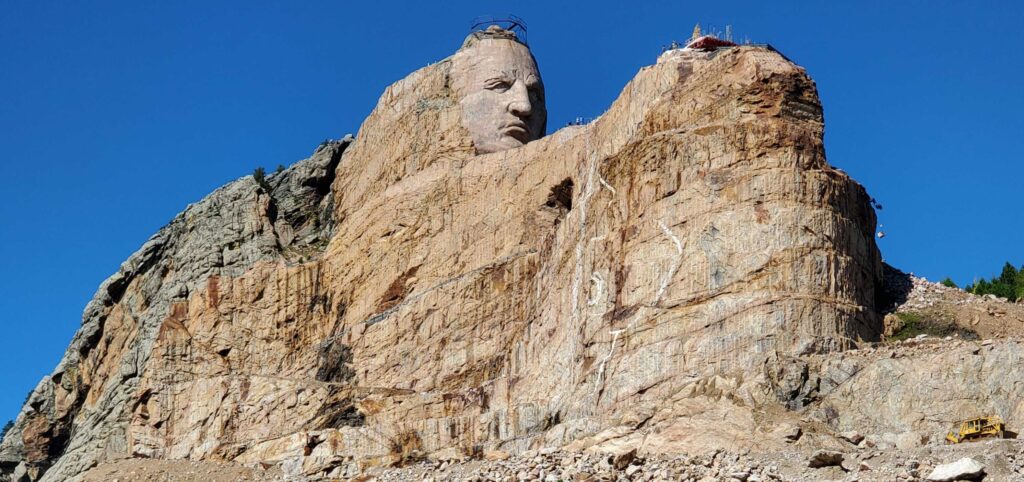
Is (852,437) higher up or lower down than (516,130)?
lower down

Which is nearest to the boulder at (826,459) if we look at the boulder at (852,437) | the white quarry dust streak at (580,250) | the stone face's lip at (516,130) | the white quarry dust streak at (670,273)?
the boulder at (852,437)

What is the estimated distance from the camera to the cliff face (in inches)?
2035

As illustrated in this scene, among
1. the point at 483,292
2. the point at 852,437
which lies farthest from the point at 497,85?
the point at 852,437

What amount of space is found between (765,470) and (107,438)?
24.7 meters

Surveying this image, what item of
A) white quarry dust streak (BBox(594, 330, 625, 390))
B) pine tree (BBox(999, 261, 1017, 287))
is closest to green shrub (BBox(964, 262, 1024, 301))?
pine tree (BBox(999, 261, 1017, 287))

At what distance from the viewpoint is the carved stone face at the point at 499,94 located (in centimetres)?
6425

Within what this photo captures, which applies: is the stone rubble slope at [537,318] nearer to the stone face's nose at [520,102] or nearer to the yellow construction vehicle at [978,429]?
the yellow construction vehicle at [978,429]

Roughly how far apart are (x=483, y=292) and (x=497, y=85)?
7428 millimetres

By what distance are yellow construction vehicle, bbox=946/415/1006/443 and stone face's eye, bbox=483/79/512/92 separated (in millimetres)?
21763

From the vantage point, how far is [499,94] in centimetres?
6494

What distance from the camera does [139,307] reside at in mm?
69875

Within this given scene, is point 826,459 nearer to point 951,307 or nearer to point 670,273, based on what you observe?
point 670,273

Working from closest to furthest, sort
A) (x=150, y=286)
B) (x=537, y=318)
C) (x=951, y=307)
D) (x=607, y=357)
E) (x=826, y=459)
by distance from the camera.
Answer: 1. (x=826, y=459)
2. (x=607, y=357)
3. (x=951, y=307)
4. (x=537, y=318)
5. (x=150, y=286)

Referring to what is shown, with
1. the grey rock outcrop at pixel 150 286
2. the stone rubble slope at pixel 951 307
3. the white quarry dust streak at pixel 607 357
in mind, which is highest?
the grey rock outcrop at pixel 150 286
